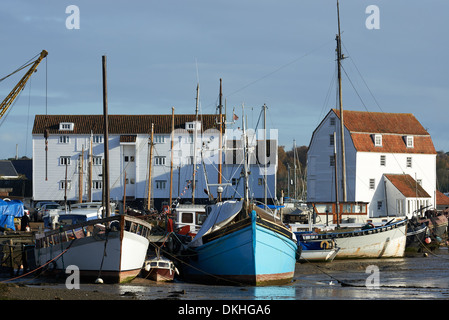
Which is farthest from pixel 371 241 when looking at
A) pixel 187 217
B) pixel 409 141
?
pixel 409 141

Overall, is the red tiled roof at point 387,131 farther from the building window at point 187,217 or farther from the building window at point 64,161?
the building window at point 187,217

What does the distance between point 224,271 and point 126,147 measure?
65978mm

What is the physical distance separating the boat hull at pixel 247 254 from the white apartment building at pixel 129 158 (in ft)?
198

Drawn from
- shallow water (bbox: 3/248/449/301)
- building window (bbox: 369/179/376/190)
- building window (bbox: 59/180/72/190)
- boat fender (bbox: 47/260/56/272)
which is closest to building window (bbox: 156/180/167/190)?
building window (bbox: 59/180/72/190)

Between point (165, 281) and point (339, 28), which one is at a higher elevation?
point (339, 28)

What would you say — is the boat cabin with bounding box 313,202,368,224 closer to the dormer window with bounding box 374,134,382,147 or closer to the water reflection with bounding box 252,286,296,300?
the dormer window with bounding box 374,134,382,147

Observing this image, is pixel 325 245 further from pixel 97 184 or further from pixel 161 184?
pixel 97 184

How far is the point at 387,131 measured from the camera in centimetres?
8362

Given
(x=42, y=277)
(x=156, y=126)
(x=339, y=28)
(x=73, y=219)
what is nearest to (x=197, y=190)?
(x=156, y=126)

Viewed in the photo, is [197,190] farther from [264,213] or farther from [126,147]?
[264,213]

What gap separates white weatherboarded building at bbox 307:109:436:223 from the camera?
7962cm

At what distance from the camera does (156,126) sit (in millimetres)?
96188

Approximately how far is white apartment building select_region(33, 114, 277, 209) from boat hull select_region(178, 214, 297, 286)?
60.2 m
